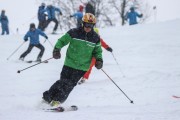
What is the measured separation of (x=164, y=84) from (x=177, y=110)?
3558mm

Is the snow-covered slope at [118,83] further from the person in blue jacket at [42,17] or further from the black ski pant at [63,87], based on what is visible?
the person in blue jacket at [42,17]

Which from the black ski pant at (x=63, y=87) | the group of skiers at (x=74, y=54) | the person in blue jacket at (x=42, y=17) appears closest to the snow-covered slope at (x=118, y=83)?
the black ski pant at (x=63, y=87)

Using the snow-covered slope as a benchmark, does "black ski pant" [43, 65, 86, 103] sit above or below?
above

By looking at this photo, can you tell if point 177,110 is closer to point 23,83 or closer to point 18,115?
point 18,115

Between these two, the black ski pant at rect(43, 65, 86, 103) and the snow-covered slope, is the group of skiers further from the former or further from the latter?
the snow-covered slope

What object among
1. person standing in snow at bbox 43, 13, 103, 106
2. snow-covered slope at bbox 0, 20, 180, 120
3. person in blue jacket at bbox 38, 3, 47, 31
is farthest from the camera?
person in blue jacket at bbox 38, 3, 47, 31

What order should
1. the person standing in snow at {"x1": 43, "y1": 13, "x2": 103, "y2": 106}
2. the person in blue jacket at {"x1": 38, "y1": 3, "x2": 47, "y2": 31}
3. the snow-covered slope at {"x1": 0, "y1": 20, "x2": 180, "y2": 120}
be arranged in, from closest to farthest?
1. the snow-covered slope at {"x1": 0, "y1": 20, "x2": 180, "y2": 120}
2. the person standing in snow at {"x1": 43, "y1": 13, "x2": 103, "y2": 106}
3. the person in blue jacket at {"x1": 38, "y1": 3, "x2": 47, "y2": 31}

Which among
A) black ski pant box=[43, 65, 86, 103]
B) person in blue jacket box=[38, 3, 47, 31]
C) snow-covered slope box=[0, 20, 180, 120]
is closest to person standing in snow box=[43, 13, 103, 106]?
black ski pant box=[43, 65, 86, 103]

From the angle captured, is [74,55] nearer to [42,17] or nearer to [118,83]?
[118,83]

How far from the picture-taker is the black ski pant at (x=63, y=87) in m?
6.00

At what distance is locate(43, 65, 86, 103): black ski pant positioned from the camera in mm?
6000

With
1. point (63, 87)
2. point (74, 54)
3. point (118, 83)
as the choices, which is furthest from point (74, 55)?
point (118, 83)

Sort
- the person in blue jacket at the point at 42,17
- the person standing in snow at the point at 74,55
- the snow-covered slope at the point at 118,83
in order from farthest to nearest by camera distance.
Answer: the person in blue jacket at the point at 42,17 < the person standing in snow at the point at 74,55 < the snow-covered slope at the point at 118,83

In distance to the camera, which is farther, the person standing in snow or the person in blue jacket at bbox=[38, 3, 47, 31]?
the person in blue jacket at bbox=[38, 3, 47, 31]
